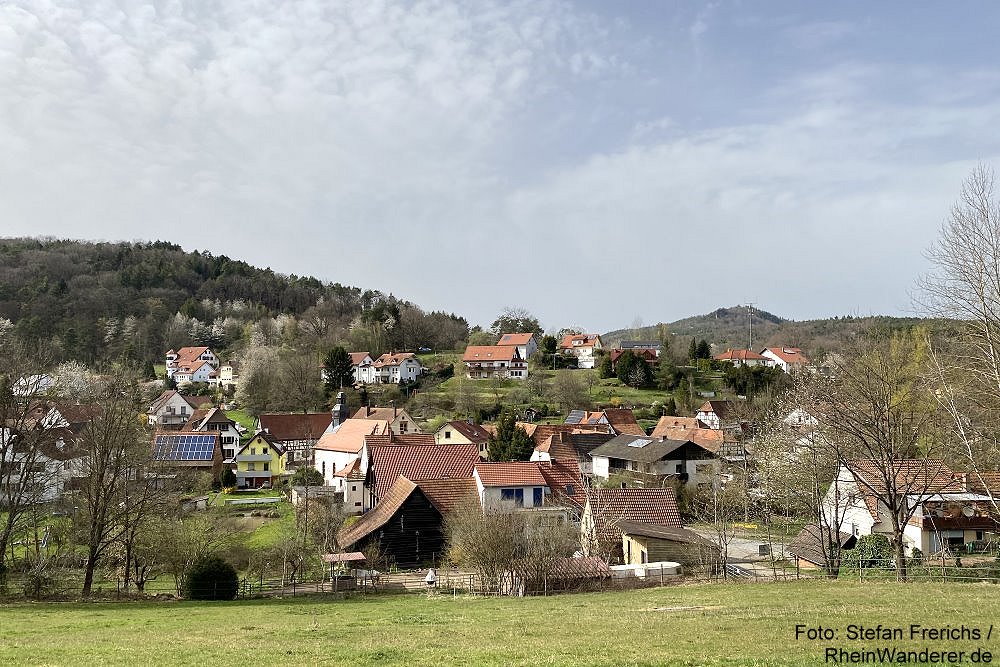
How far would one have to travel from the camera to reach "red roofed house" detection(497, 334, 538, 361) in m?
112

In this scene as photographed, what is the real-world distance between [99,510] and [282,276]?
154354 mm

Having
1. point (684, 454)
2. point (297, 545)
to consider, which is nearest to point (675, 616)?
point (297, 545)

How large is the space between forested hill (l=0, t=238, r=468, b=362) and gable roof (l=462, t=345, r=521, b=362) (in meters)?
16.5

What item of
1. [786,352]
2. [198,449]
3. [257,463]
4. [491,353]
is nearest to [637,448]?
[257,463]

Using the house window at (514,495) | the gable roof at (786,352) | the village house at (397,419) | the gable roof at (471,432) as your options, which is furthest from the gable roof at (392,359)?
the house window at (514,495)

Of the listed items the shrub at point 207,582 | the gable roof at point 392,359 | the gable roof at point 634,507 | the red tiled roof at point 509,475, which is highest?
the gable roof at point 392,359

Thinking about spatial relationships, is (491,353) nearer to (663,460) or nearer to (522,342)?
(522,342)

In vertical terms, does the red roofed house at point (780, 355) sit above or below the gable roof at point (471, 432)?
above

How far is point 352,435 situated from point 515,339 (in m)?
56.9

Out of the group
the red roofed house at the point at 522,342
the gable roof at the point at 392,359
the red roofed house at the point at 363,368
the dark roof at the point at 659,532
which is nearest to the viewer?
the dark roof at the point at 659,532

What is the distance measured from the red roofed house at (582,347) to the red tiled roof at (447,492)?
240ft

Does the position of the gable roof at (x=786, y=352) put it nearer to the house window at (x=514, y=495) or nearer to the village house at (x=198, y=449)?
the house window at (x=514, y=495)

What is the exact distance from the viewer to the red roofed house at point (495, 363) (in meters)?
103

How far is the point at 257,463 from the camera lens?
60156mm
